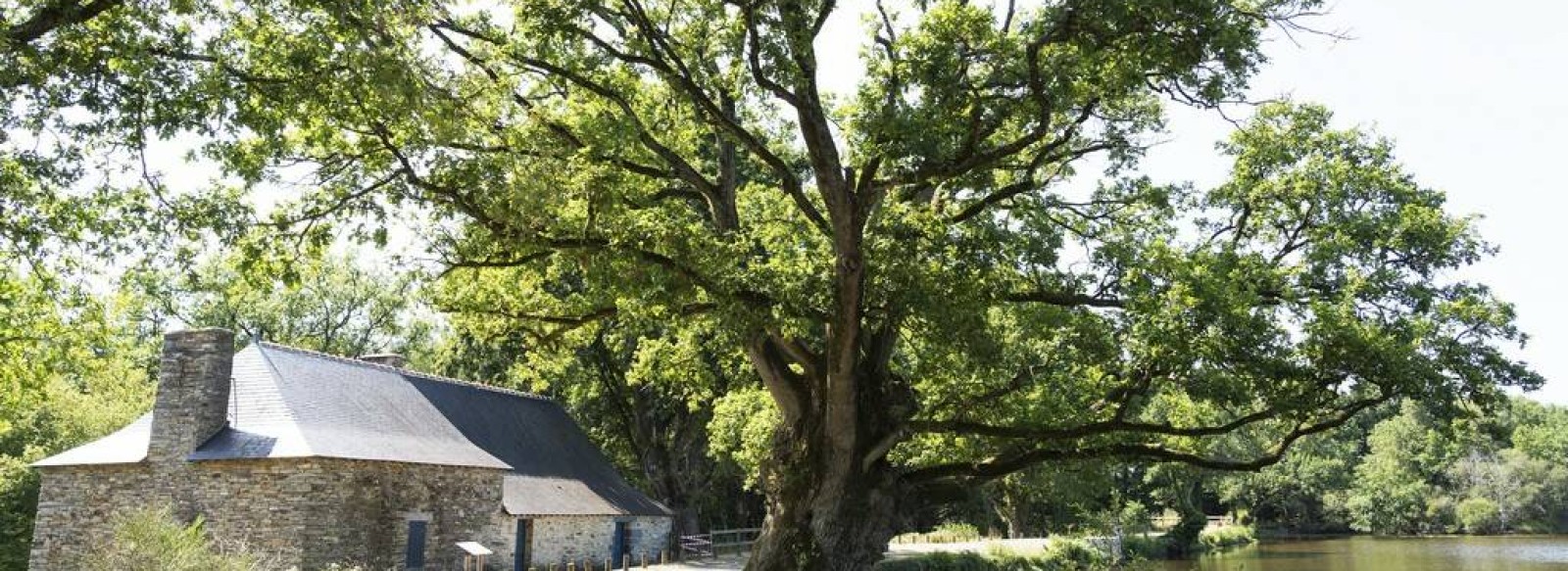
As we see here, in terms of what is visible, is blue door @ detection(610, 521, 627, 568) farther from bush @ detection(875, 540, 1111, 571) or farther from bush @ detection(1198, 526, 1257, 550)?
bush @ detection(1198, 526, 1257, 550)

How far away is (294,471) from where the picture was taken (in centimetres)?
1978

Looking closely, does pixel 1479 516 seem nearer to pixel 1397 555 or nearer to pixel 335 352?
pixel 1397 555

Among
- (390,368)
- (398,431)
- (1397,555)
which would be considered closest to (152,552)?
(398,431)

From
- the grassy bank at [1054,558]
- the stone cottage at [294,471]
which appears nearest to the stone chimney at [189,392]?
the stone cottage at [294,471]

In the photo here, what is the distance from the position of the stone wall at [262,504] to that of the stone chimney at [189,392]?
0.52m

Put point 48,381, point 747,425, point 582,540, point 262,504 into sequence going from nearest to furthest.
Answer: point 262,504, point 48,381, point 747,425, point 582,540

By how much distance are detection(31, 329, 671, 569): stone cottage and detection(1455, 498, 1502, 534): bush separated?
56509mm

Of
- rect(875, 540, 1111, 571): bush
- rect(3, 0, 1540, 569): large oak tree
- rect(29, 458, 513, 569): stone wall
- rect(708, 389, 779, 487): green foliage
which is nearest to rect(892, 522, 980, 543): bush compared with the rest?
rect(875, 540, 1111, 571): bush

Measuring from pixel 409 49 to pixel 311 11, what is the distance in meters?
1.61

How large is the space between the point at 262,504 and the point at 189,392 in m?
2.86

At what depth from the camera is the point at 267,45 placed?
10.5 m

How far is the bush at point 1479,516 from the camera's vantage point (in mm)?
58500

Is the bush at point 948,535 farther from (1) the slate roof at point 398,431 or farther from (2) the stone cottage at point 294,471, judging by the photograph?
(2) the stone cottage at point 294,471

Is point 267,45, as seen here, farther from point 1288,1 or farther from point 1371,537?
point 1371,537
